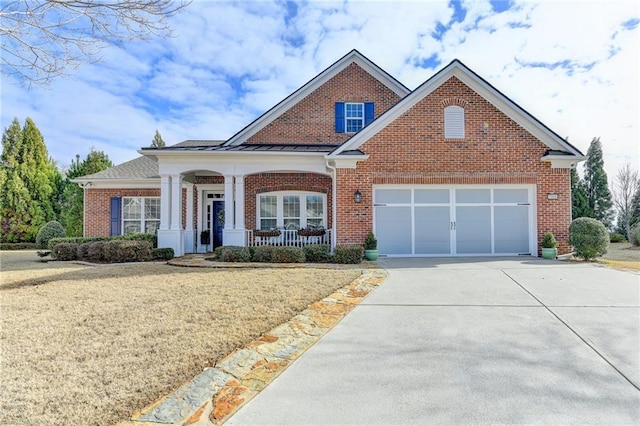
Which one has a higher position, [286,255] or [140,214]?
[140,214]

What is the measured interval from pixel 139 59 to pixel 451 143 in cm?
1003

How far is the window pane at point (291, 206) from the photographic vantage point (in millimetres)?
14469

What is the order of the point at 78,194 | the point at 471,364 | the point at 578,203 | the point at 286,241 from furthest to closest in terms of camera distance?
the point at 578,203
the point at 78,194
the point at 286,241
the point at 471,364

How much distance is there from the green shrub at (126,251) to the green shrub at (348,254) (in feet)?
21.1

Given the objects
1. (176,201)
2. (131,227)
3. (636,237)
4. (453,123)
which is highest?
(453,123)

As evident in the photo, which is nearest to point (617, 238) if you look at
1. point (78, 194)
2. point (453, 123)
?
point (453, 123)

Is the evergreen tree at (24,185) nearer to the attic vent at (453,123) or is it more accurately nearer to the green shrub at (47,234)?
the green shrub at (47,234)

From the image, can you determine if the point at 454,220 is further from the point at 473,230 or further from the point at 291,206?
the point at 291,206

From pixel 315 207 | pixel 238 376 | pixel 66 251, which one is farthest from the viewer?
pixel 315 207

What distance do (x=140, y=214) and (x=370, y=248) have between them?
11248 mm

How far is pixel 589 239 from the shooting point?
10.7m

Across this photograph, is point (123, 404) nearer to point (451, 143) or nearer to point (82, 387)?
point (82, 387)

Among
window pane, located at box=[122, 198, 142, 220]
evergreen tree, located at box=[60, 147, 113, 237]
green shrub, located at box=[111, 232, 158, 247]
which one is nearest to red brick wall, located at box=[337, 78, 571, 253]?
green shrub, located at box=[111, 232, 158, 247]

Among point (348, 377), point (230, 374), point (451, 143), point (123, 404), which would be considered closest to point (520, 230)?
point (451, 143)
